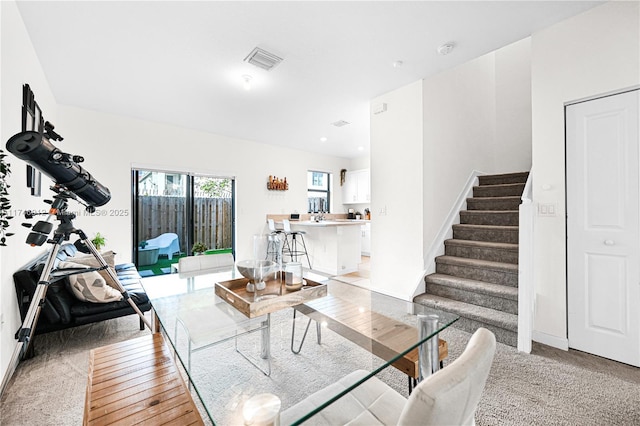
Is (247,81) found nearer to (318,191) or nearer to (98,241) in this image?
(98,241)

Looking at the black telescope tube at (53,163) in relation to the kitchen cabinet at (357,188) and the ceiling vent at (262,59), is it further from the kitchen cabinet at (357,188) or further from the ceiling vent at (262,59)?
the kitchen cabinet at (357,188)

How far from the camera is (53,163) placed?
4.74ft

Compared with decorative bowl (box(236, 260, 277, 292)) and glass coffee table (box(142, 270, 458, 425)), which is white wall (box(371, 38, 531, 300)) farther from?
decorative bowl (box(236, 260, 277, 292))

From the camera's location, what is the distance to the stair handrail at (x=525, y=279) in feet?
7.32

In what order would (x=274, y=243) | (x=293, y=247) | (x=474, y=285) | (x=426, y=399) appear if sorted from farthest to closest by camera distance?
1. (x=293, y=247)
2. (x=274, y=243)
3. (x=474, y=285)
4. (x=426, y=399)

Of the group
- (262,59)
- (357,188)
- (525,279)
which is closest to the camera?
(525,279)

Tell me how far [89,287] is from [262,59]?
2525mm

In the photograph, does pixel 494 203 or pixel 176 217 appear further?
pixel 176 217

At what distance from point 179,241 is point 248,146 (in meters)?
2.21

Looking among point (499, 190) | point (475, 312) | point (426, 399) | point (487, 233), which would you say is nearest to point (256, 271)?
point (426, 399)

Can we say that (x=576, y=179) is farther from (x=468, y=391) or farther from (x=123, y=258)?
(x=123, y=258)

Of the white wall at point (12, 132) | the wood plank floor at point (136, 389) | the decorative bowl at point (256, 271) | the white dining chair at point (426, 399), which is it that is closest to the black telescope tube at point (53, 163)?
the white wall at point (12, 132)

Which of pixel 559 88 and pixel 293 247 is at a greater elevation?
pixel 559 88

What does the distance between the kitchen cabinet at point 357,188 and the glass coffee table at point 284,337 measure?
16.5 feet
